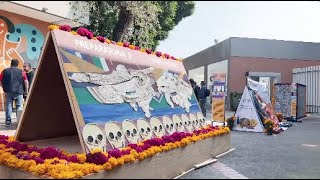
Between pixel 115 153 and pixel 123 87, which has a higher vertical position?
pixel 123 87

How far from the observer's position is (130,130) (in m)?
5.70

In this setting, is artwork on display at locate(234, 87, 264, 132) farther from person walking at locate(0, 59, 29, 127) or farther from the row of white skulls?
person walking at locate(0, 59, 29, 127)

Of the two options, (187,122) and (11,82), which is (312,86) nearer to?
(187,122)

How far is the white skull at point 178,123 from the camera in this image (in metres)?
7.06

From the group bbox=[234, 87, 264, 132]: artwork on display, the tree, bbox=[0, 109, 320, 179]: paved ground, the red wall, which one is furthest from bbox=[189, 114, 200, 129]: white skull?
the red wall

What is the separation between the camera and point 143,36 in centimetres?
1323

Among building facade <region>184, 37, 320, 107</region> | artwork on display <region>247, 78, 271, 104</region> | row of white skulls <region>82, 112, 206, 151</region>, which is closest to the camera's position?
row of white skulls <region>82, 112, 206, 151</region>

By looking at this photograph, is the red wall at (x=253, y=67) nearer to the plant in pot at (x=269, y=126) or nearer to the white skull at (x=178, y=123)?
the plant in pot at (x=269, y=126)

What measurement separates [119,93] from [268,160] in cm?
302

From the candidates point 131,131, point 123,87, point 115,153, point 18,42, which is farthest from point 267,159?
point 18,42

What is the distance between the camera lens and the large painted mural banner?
5102mm

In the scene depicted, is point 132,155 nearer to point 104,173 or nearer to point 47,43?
point 104,173

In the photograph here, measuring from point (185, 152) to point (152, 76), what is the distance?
70.6 inches

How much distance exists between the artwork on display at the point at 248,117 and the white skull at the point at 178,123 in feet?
17.6
